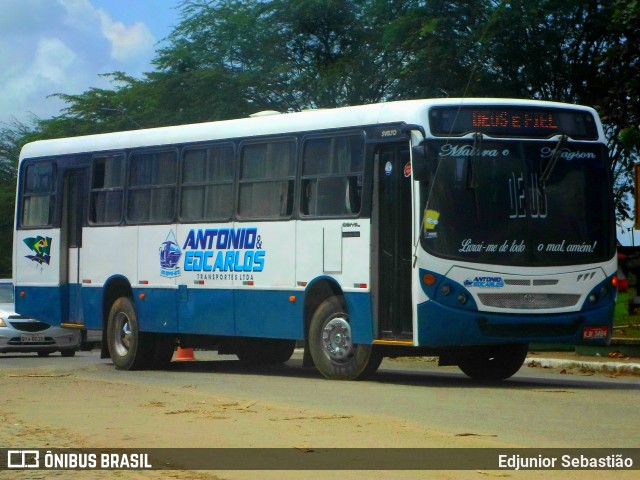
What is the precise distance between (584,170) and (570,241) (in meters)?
0.88

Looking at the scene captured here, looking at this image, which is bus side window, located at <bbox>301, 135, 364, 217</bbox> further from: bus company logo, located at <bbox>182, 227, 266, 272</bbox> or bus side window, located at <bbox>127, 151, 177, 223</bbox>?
bus side window, located at <bbox>127, 151, 177, 223</bbox>

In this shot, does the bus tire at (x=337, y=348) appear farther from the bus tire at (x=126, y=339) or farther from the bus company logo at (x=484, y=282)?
the bus tire at (x=126, y=339)

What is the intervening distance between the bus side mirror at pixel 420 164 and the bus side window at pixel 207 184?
151 inches

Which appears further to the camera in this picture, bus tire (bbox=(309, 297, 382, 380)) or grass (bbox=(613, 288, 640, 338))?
grass (bbox=(613, 288, 640, 338))

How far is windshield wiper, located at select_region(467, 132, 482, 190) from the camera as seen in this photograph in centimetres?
1611

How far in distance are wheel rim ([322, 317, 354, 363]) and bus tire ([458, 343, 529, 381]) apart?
1485 mm

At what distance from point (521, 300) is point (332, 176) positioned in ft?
9.25

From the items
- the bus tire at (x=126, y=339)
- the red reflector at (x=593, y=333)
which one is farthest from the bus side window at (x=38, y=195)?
the red reflector at (x=593, y=333)

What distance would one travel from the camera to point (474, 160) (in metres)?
16.2

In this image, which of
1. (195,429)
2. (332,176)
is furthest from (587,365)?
(195,429)

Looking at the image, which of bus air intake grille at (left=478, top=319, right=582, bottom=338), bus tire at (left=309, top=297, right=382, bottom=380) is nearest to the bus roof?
bus tire at (left=309, top=297, right=382, bottom=380)

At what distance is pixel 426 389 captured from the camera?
16.2 metres

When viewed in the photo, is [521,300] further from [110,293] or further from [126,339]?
[110,293]

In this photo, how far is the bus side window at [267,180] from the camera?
59.9ft
